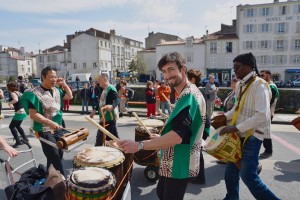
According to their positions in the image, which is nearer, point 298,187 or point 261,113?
point 261,113

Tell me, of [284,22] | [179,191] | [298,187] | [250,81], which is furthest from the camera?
[284,22]

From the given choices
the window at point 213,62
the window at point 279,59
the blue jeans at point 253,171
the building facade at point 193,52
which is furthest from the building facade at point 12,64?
the blue jeans at point 253,171

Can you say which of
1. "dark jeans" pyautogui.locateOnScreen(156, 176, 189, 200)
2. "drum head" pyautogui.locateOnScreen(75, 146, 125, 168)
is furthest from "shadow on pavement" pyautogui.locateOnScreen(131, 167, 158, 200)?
"dark jeans" pyautogui.locateOnScreen(156, 176, 189, 200)

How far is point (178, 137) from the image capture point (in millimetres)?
1929

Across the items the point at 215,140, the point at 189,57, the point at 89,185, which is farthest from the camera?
the point at 189,57

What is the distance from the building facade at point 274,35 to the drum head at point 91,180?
1656 inches

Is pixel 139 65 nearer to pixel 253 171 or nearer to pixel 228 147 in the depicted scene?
pixel 228 147

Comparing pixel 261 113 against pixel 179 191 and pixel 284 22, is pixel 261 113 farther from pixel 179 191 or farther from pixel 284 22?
pixel 284 22

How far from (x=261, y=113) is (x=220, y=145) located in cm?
61

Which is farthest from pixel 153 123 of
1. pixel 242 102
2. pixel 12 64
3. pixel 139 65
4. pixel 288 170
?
pixel 12 64

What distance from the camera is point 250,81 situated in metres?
2.87

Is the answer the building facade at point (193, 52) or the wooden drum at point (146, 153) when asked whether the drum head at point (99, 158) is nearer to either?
the wooden drum at point (146, 153)

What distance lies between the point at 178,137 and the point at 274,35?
4447 cm

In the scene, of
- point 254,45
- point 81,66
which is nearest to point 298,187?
point 254,45
